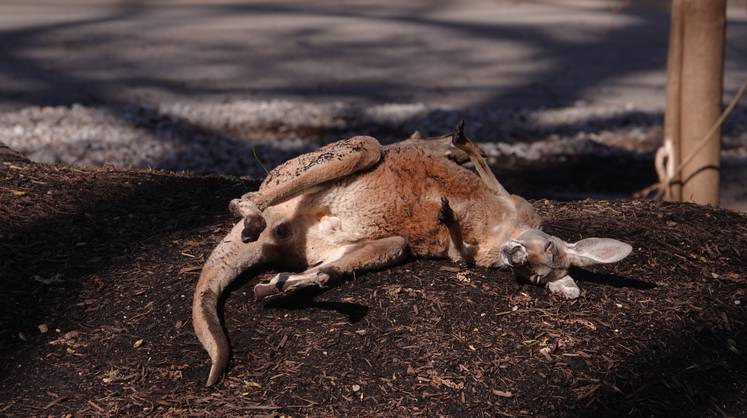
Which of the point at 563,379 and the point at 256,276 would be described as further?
the point at 256,276

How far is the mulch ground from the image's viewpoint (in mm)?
3725

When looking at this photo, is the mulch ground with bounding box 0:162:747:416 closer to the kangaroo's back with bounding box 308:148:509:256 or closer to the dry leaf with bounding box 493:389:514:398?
the dry leaf with bounding box 493:389:514:398

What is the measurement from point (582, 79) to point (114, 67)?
20.6ft

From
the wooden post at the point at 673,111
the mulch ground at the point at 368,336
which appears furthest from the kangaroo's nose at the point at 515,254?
the wooden post at the point at 673,111

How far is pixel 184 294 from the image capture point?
169 inches

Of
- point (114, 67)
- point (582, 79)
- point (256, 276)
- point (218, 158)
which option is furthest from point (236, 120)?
point (256, 276)

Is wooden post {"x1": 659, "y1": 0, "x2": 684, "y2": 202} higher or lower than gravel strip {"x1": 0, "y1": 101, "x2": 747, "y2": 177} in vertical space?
higher

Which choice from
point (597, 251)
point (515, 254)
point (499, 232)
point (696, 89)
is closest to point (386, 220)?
point (499, 232)

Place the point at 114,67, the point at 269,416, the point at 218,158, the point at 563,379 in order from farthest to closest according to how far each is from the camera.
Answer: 1. the point at 114,67
2. the point at 218,158
3. the point at 563,379
4. the point at 269,416

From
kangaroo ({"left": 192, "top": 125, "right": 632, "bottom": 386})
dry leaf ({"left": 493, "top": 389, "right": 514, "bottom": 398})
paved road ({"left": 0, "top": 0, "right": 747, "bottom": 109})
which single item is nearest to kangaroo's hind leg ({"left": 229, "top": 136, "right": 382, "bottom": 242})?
kangaroo ({"left": 192, "top": 125, "right": 632, "bottom": 386})

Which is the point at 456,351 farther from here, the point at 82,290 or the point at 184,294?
the point at 82,290

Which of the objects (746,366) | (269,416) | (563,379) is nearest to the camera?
(269,416)

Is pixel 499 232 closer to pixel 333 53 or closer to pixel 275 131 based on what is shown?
pixel 275 131

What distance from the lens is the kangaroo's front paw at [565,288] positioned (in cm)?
424
